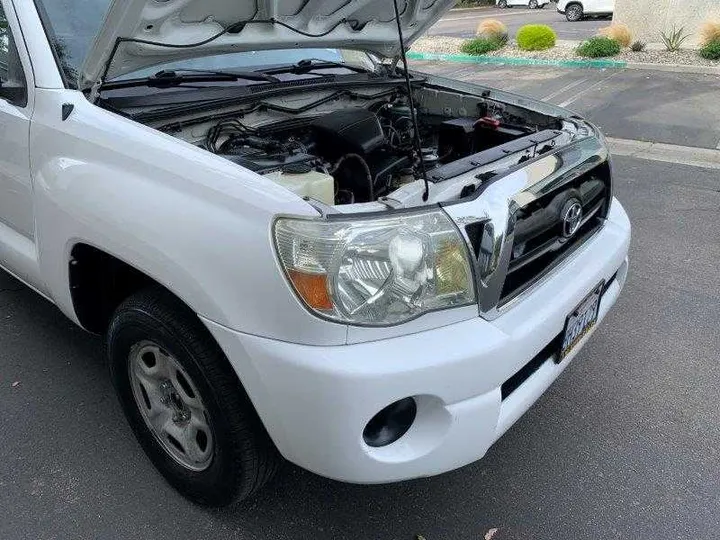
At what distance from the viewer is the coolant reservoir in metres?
2.04

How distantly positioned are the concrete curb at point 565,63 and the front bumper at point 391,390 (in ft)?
35.0

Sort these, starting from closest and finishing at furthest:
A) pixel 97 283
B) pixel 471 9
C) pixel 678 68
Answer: pixel 97 283, pixel 678 68, pixel 471 9

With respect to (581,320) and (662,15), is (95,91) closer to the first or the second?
(581,320)

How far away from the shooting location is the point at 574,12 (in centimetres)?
2402

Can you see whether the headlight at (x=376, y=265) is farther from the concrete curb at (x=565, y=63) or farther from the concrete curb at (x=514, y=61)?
the concrete curb at (x=514, y=61)

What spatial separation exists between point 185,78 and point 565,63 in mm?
10926

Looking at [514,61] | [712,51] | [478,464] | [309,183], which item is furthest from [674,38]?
[309,183]

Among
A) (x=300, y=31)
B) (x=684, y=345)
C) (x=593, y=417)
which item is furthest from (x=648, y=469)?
(x=300, y=31)

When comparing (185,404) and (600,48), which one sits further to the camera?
(600,48)

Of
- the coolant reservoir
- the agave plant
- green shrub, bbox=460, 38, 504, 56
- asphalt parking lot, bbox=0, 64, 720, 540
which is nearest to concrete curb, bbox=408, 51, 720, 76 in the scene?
green shrub, bbox=460, 38, 504, 56

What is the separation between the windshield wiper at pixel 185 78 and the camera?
8.46 feet

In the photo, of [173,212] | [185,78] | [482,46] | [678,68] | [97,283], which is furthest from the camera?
[482,46]

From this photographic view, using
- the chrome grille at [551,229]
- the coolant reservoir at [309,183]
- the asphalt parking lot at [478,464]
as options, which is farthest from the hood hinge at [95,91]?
the chrome grille at [551,229]

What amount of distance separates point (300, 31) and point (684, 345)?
2481mm
